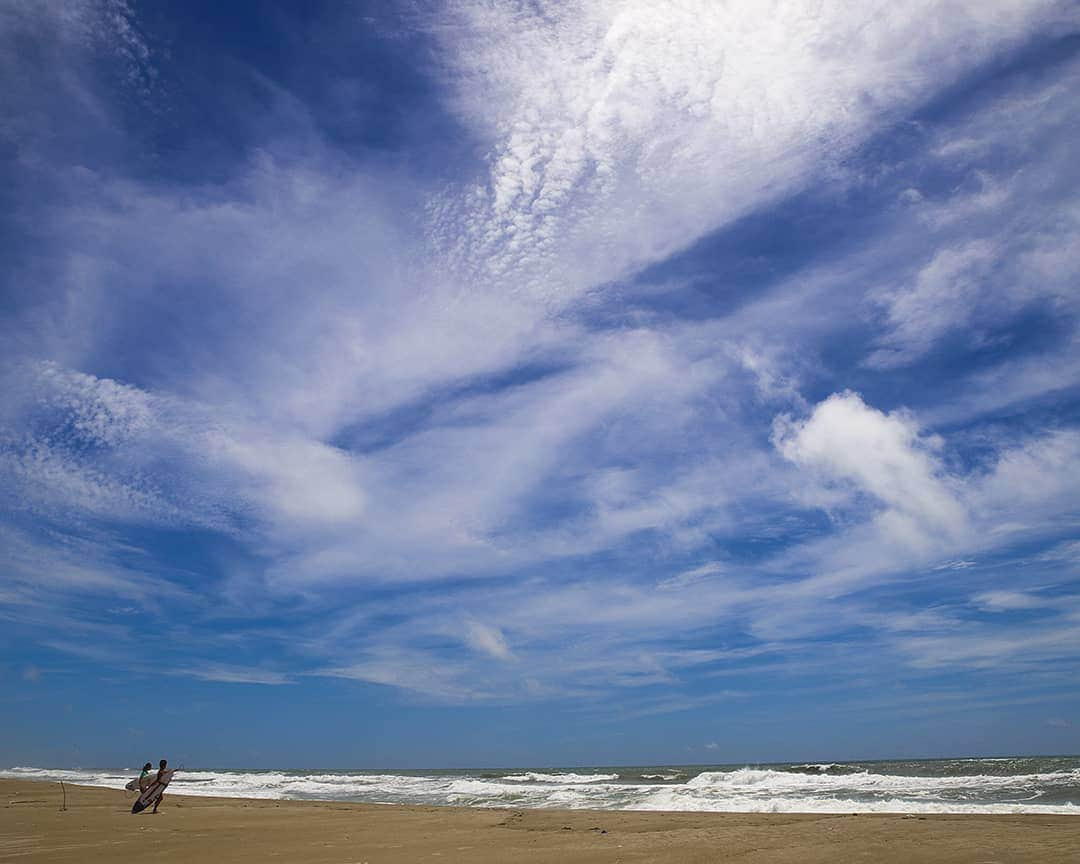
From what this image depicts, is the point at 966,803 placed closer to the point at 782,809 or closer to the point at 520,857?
the point at 782,809

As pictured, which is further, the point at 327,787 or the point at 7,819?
the point at 327,787

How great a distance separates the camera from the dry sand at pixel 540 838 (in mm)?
10133

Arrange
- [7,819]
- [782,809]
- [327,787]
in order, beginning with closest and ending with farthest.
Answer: [7,819] < [782,809] < [327,787]

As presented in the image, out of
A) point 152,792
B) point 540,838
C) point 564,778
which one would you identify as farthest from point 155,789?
point 564,778

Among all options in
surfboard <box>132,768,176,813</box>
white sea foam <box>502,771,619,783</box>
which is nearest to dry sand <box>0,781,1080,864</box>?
surfboard <box>132,768,176,813</box>

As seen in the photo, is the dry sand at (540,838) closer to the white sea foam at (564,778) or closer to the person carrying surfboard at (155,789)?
the person carrying surfboard at (155,789)

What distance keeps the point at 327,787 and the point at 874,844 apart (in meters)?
36.8

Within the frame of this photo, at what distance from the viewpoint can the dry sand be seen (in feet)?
33.2

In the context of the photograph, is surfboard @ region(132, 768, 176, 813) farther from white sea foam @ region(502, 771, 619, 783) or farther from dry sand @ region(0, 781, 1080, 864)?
white sea foam @ region(502, 771, 619, 783)

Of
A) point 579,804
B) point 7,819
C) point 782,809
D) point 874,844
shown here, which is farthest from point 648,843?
point 7,819

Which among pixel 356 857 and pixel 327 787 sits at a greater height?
pixel 327 787

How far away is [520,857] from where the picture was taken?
10.7 meters

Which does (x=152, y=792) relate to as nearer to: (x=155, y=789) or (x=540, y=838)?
(x=155, y=789)

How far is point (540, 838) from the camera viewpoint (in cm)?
1309
